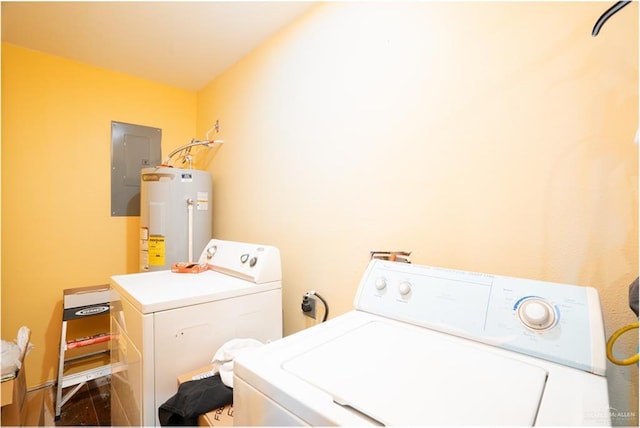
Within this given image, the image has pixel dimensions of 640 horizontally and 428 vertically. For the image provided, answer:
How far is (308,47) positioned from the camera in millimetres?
1582

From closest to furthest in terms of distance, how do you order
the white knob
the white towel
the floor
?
the white knob, the white towel, the floor

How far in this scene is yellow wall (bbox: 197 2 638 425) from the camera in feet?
2.47

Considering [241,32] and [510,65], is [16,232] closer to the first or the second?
[241,32]

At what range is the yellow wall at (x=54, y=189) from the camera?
6.33ft

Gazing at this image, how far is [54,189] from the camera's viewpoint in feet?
6.79

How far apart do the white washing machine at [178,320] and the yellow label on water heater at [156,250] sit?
14.4 inches

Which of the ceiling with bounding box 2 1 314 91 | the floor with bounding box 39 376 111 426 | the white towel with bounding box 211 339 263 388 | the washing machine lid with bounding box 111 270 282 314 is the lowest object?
the floor with bounding box 39 376 111 426

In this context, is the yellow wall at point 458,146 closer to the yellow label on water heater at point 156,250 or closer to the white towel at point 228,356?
the white towel at point 228,356

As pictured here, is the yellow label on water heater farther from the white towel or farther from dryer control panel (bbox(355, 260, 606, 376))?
dryer control panel (bbox(355, 260, 606, 376))

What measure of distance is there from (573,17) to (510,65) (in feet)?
0.55

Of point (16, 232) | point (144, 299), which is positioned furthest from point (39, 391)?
point (144, 299)

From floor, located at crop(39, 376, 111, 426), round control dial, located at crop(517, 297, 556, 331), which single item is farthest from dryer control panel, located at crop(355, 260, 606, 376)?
floor, located at crop(39, 376, 111, 426)

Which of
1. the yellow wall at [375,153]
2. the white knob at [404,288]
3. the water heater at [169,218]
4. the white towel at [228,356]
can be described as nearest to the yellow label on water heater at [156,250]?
the water heater at [169,218]

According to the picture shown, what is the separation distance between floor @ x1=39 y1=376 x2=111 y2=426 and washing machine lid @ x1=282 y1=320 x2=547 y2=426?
1.94 m
